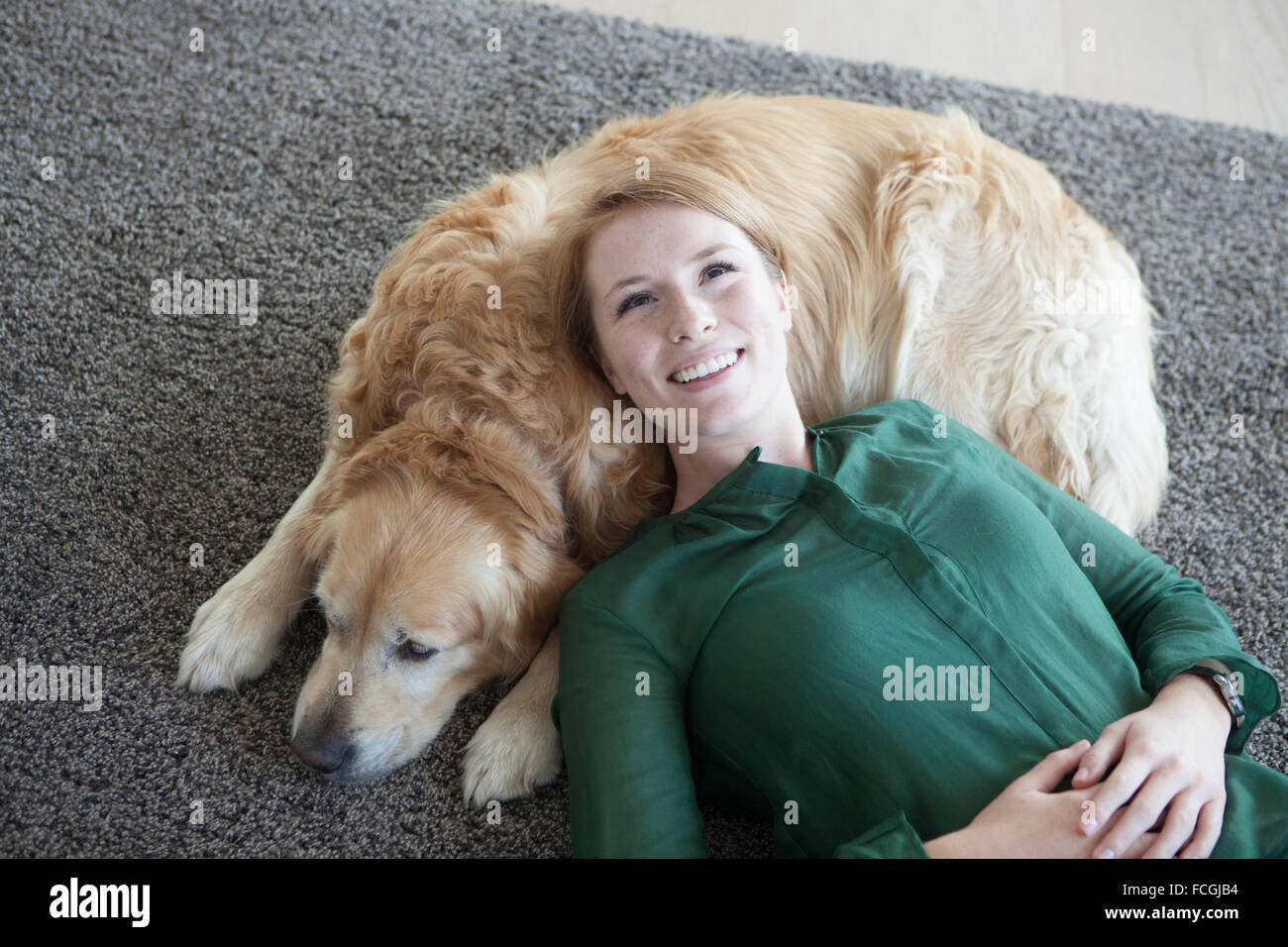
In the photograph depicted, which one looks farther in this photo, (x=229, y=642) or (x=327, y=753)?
(x=229, y=642)

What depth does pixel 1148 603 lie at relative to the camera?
62.0 inches

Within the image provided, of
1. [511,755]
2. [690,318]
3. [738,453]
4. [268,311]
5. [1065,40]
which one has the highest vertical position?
[1065,40]

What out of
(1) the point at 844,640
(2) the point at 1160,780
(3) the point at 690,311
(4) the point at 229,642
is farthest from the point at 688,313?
(4) the point at 229,642

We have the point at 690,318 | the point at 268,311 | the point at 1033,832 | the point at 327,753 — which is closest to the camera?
the point at 1033,832

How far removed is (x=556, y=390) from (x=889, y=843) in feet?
2.91

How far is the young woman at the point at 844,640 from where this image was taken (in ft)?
4.29

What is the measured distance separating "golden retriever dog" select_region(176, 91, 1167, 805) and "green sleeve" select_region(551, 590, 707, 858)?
232 mm

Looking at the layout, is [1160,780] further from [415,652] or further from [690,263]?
[415,652]

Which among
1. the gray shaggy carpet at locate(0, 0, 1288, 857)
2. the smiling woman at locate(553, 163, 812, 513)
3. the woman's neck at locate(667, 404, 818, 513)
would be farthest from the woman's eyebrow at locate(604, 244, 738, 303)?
the gray shaggy carpet at locate(0, 0, 1288, 857)

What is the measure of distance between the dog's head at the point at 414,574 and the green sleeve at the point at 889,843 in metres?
0.68

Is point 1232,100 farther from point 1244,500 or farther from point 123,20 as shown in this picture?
point 123,20

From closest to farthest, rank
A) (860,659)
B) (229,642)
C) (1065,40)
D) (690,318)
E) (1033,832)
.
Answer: (1033,832) < (860,659) < (690,318) < (229,642) < (1065,40)

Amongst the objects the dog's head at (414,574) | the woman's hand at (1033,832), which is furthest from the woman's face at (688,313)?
the woman's hand at (1033,832)
